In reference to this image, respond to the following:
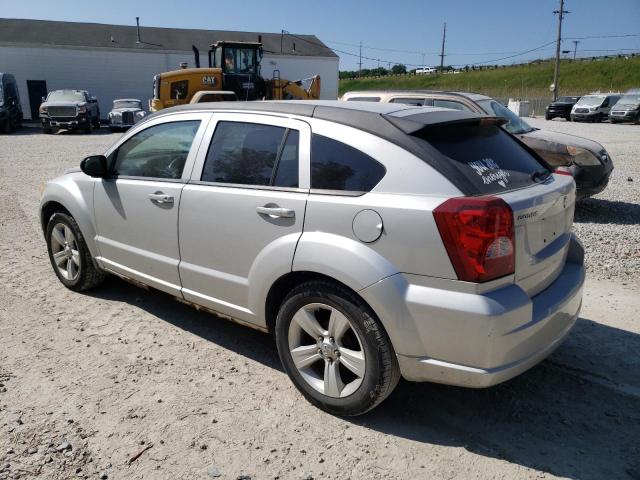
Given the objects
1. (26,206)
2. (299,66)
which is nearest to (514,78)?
(299,66)

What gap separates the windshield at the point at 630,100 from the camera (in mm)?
31516

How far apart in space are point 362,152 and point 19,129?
32.1 metres

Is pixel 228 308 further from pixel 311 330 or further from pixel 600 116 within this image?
pixel 600 116

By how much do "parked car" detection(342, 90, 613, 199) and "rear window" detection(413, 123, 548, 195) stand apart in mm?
4596

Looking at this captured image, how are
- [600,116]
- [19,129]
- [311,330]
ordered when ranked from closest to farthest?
[311,330]
[19,129]
[600,116]

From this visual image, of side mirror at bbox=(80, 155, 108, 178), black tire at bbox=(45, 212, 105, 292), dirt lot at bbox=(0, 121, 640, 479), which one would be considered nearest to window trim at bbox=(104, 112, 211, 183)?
side mirror at bbox=(80, 155, 108, 178)

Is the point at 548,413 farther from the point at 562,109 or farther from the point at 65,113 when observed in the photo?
the point at 562,109

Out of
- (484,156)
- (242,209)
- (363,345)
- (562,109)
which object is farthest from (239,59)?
(562,109)

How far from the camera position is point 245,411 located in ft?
10.5

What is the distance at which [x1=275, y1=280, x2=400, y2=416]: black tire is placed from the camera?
281cm

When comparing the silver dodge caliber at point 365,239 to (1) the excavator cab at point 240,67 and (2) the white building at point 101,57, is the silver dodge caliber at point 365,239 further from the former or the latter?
(2) the white building at point 101,57

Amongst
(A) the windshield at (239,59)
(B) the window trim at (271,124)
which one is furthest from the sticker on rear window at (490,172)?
(A) the windshield at (239,59)

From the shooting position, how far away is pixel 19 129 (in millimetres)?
29797

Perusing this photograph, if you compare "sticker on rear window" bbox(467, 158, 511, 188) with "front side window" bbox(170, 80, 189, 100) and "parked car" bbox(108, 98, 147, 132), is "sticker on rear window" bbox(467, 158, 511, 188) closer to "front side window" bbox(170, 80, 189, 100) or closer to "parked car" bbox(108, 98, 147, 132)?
"front side window" bbox(170, 80, 189, 100)
